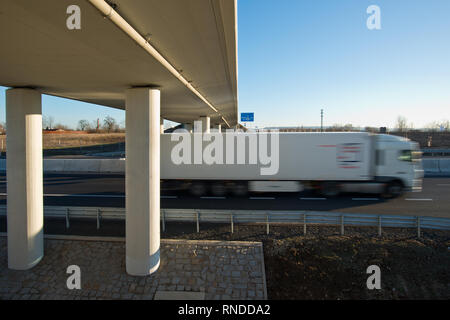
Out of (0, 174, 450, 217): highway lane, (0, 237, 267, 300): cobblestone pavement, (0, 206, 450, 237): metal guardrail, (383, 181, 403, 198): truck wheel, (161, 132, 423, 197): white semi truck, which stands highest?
(161, 132, 423, 197): white semi truck

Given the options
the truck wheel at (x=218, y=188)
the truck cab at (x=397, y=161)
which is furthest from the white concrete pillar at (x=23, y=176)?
the truck cab at (x=397, y=161)

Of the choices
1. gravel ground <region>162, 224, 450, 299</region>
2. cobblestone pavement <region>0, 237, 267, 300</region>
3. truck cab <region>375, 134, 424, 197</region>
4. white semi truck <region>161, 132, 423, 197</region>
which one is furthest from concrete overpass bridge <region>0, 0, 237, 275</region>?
truck cab <region>375, 134, 424, 197</region>

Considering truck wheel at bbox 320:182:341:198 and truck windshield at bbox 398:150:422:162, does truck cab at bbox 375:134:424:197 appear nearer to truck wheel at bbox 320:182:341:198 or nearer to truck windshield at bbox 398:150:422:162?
truck windshield at bbox 398:150:422:162

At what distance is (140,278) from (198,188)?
6.63 m

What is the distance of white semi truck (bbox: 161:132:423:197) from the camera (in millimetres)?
11805

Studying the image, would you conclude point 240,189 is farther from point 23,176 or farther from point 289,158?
point 23,176

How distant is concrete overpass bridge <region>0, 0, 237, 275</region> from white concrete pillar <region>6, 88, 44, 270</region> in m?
0.02

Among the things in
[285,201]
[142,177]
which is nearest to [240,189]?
[285,201]

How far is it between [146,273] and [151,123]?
3.82m

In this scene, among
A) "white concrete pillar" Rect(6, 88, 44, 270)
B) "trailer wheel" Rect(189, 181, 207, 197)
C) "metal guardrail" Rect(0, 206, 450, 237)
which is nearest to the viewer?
"white concrete pillar" Rect(6, 88, 44, 270)

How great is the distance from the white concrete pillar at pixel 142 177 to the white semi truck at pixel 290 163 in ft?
19.8

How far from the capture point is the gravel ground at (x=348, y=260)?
19.7 feet

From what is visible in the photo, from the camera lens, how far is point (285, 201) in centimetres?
1176

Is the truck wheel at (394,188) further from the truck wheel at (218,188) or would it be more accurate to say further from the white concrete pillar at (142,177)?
the white concrete pillar at (142,177)
